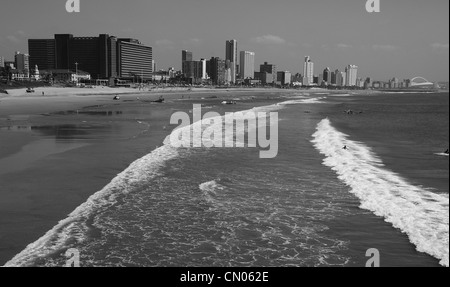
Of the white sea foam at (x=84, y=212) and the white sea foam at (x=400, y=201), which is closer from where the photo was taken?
the white sea foam at (x=84, y=212)

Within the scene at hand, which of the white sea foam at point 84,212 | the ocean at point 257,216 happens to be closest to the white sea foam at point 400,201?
the ocean at point 257,216

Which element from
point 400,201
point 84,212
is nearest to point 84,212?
point 84,212

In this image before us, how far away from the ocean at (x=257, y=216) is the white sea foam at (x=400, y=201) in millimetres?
31

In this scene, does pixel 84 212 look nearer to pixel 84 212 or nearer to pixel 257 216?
pixel 84 212

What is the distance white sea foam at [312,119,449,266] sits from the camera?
9509 mm

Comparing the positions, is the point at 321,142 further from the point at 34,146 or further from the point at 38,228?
the point at 38,228

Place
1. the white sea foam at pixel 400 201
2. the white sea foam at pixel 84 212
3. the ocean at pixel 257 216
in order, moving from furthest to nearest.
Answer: the white sea foam at pixel 400 201
the ocean at pixel 257 216
the white sea foam at pixel 84 212

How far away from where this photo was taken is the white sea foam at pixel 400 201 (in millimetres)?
9509

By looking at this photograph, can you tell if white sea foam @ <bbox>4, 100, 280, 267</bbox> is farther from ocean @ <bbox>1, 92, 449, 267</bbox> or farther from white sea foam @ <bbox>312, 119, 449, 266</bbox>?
white sea foam @ <bbox>312, 119, 449, 266</bbox>

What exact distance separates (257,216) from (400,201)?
14.9 ft

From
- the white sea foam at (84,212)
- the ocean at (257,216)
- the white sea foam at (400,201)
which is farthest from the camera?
the white sea foam at (400,201)

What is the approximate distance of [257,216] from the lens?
11172 millimetres

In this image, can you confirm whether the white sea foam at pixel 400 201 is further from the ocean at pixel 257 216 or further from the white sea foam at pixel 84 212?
the white sea foam at pixel 84 212

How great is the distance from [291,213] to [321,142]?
49.1ft
